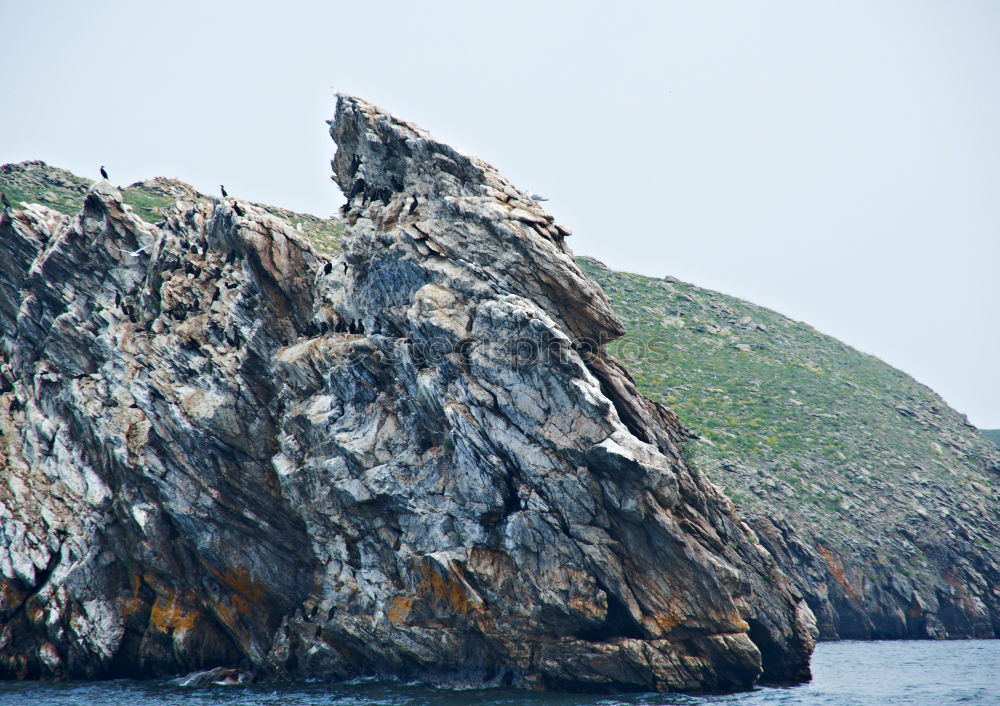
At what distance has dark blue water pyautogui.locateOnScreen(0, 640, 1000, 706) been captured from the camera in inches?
1299

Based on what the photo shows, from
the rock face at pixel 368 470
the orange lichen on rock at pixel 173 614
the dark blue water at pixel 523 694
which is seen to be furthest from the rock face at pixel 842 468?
the orange lichen on rock at pixel 173 614

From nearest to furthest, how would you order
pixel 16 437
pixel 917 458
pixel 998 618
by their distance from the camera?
pixel 16 437 → pixel 998 618 → pixel 917 458

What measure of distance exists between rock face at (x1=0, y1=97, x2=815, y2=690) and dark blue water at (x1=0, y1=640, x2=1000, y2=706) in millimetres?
1806

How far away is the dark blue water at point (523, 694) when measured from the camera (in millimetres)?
33000

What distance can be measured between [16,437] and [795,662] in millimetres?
45153

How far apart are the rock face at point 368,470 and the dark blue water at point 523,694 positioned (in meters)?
1.81

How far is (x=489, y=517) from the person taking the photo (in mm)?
37344

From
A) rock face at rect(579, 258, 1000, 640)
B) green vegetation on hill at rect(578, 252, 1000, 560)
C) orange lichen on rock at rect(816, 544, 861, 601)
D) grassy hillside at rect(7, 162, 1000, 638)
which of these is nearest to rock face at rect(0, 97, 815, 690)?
grassy hillside at rect(7, 162, 1000, 638)

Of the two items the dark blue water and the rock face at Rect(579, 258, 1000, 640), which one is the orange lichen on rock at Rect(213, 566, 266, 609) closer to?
the dark blue water

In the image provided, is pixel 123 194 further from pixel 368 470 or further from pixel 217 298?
pixel 368 470

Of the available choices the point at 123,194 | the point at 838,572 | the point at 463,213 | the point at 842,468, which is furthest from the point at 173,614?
the point at 123,194

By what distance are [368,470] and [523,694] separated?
13084 mm

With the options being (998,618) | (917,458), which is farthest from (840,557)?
(917,458)

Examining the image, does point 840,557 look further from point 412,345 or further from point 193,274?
point 193,274
